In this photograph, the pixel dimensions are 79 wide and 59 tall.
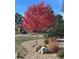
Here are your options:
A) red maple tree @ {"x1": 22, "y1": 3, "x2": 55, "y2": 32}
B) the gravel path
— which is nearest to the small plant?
the gravel path

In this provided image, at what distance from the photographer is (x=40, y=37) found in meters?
1.64

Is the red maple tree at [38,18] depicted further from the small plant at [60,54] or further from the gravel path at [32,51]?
the small plant at [60,54]

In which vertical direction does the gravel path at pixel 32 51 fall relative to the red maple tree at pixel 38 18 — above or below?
below

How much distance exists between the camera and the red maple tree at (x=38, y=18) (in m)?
1.64

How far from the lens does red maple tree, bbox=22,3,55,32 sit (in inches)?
64.4

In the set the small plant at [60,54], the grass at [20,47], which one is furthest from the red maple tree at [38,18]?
the small plant at [60,54]

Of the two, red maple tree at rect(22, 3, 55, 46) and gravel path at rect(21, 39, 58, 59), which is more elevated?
red maple tree at rect(22, 3, 55, 46)

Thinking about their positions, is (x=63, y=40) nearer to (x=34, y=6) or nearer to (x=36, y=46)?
(x=36, y=46)

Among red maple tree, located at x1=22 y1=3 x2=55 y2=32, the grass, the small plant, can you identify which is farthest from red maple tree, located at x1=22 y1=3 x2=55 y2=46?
the small plant

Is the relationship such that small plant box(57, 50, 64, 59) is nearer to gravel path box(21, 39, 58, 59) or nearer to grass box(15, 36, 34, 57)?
gravel path box(21, 39, 58, 59)

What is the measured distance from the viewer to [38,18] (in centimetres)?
165
